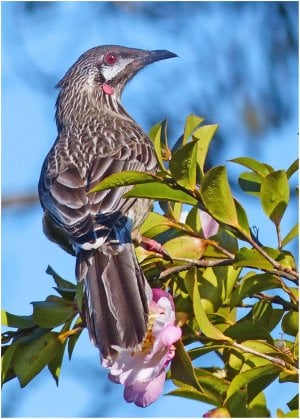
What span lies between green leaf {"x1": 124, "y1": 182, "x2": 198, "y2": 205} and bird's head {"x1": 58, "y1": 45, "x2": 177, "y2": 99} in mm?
2495

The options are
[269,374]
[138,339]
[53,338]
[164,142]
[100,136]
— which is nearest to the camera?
[269,374]

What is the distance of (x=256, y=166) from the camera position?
2.96 m

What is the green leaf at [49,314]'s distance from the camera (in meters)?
2.92

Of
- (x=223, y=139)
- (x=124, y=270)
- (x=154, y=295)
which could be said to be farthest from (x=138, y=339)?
(x=223, y=139)

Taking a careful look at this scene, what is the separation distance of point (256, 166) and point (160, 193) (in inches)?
16.8

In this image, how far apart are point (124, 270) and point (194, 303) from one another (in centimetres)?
53

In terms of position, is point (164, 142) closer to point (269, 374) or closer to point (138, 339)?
point (138, 339)

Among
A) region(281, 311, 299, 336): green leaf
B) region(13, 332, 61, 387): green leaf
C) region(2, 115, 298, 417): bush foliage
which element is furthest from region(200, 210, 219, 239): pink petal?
region(13, 332, 61, 387): green leaf

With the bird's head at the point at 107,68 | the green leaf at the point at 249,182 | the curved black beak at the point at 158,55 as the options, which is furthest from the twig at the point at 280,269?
the bird's head at the point at 107,68

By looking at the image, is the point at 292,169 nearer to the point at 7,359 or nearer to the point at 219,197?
the point at 219,197

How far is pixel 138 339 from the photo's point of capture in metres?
2.79

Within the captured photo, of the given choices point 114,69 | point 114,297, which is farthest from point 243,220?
point 114,69

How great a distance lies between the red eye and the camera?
5184 millimetres

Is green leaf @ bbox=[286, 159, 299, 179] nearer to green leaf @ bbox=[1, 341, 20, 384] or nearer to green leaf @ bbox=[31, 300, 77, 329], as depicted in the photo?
green leaf @ bbox=[31, 300, 77, 329]
